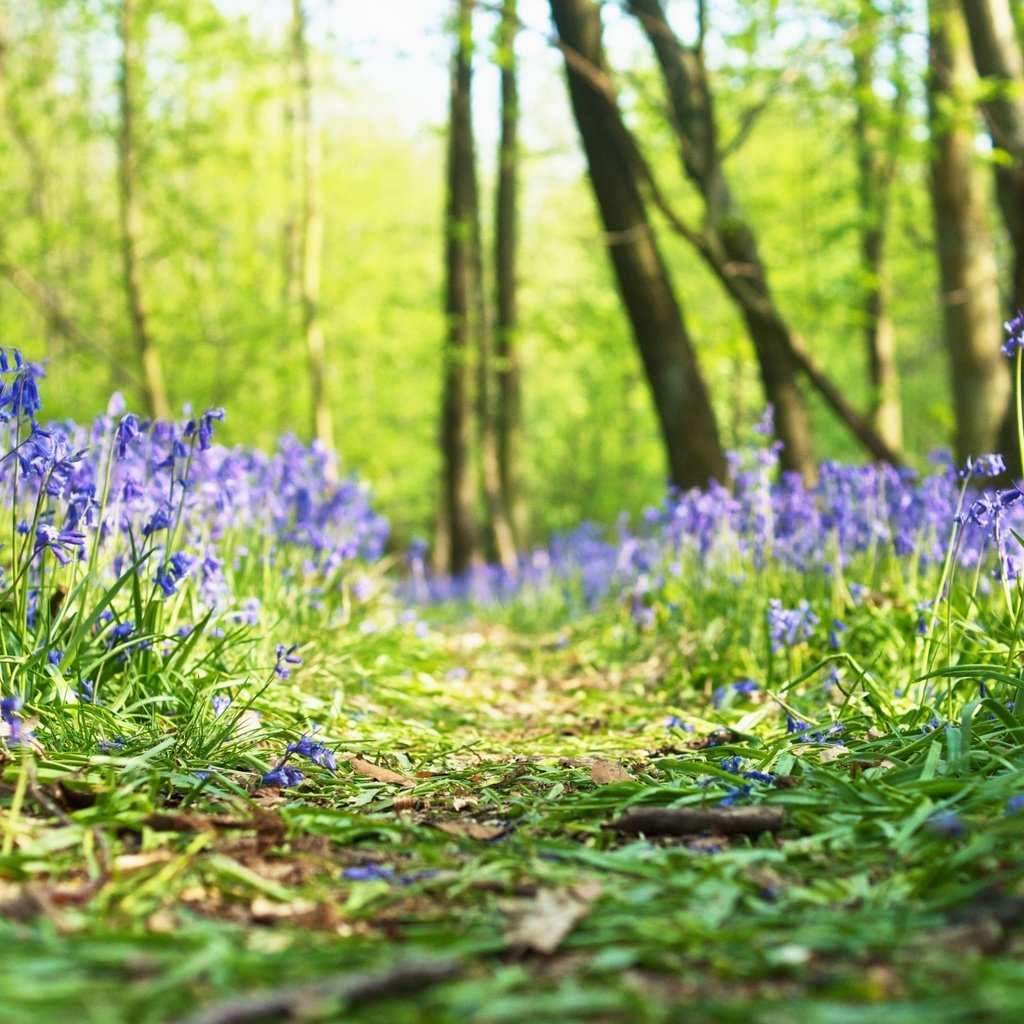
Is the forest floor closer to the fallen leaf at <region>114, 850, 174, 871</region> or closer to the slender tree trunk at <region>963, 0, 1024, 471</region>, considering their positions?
the fallen leaf at <region>114, 850, 174, 871</region>

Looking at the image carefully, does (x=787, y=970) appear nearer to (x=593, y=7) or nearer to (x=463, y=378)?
(x=593, y=7)

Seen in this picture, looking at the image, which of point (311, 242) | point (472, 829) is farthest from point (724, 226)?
point (311, 242)

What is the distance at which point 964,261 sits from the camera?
27.3 feet

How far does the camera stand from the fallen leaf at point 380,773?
2822 millimetres

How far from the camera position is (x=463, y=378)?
1334cm

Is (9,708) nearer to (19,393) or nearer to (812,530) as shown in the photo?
(19,393)

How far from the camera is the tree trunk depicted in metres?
7.23

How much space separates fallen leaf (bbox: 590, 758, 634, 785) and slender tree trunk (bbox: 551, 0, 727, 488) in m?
4.44

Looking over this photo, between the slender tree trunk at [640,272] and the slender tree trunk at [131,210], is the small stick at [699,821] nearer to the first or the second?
the slender tree trunk at [640,272]

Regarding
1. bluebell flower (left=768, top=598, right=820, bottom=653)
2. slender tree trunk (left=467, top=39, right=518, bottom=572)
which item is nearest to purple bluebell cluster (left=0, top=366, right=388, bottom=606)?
bluebell flower (left=768, top=598, right=820, bottom=653)

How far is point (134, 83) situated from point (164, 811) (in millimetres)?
12499

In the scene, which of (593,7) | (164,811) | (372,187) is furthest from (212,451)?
(372,187)

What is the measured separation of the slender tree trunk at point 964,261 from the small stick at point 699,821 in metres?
5.57

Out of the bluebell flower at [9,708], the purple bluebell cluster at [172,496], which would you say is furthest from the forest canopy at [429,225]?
the bluebell flower at [9,708]
